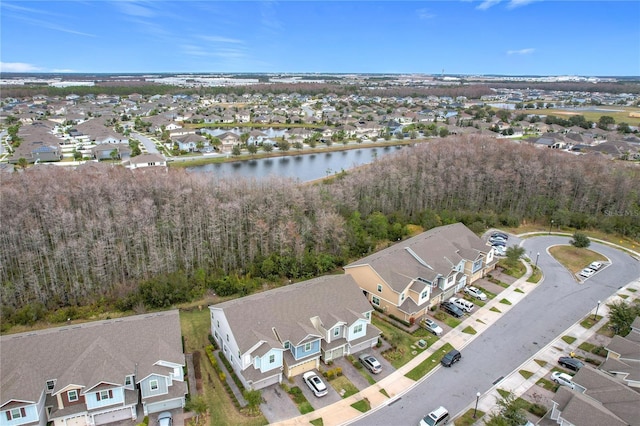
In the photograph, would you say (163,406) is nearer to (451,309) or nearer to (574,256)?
(451,309)

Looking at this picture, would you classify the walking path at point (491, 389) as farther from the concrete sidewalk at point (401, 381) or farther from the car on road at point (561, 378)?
the car on road at point (561, 378)

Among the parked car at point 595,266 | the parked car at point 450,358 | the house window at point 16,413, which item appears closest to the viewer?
the house window at point 16,413

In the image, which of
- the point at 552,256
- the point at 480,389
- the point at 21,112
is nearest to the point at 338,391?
the point at 480,389

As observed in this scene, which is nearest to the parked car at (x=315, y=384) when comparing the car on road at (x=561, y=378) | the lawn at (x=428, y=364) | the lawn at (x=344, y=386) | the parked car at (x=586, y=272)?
the lawn at (x=344, y=386)

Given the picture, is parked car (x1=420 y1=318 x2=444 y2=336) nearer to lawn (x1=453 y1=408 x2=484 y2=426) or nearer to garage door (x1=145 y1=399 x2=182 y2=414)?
lawn (x1=453 y1=408 x2=484 y2=426)

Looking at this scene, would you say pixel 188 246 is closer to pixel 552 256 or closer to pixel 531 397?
pixel 531 397
